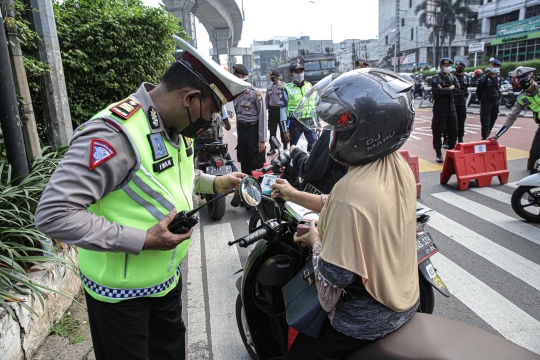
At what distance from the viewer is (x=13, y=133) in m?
3.31

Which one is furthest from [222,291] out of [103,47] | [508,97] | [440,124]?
[508,97]

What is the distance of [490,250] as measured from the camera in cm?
427

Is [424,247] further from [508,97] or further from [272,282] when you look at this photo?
[508,97]

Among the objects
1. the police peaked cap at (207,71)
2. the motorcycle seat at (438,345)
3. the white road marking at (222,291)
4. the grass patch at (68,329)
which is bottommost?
the white road marking at (222,291)

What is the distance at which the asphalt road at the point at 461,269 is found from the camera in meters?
3.03

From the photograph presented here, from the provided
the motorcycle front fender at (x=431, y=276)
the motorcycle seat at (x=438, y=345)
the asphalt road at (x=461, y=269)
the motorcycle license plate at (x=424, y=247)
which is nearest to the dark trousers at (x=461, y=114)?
the asphalt road at (x=461, y=269)

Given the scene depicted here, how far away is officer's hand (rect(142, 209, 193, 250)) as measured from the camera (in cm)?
151

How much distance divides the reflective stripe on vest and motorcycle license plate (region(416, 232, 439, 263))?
57.3 inches

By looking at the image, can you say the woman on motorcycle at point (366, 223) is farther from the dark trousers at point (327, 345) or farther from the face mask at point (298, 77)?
the face mask at point (298, 77)

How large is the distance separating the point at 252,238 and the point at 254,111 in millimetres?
4805

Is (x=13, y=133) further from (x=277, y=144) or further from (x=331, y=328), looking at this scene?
(x=331, y=328)

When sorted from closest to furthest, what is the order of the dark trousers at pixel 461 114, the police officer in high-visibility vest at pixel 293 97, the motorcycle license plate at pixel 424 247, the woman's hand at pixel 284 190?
the motorcycle license plate at pixel 424 247 < the woman's hand at pixel 284 190 < the police officer in high-visibility vest at pixel 293 97 < the dark trousers at pixel 461 114

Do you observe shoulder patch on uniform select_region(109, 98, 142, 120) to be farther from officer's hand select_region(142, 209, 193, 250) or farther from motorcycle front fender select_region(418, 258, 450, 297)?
motorcycle front fender select_region(418, 258, 450, 297)

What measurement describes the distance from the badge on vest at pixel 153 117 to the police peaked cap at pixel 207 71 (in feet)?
0.75
